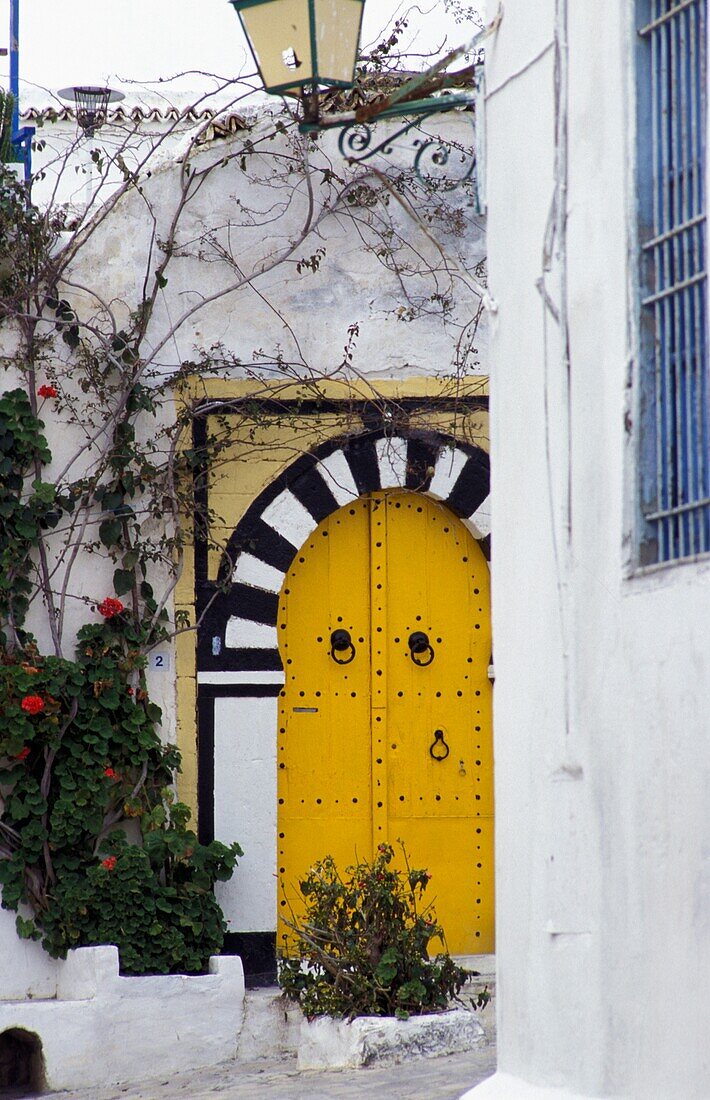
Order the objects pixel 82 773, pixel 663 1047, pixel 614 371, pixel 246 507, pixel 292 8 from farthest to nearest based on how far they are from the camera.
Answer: pixel 246 507, pixel 82 773, pixel 292 8, pixel 614 371, pixel 663 1047

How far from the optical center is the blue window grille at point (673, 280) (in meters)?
3.98

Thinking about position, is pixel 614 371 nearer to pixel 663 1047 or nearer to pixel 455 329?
pixel 663 1047

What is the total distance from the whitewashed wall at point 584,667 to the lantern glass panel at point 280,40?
651 mm

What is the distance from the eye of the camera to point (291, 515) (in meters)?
8.03

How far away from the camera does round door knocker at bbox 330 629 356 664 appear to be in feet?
26.8

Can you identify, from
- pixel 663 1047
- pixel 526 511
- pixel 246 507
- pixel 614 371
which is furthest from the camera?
pixel 246 507

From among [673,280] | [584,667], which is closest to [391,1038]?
[584,667]

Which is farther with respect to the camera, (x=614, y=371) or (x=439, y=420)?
(x=439, y=420)

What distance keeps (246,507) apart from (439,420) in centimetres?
108

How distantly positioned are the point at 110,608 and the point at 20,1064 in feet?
6.92

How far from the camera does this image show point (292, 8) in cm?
518

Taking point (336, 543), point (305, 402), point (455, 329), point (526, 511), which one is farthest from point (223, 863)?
point (526, 511)

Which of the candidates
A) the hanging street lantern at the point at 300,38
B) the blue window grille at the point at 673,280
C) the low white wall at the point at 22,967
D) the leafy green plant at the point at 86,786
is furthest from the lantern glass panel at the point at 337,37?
the low white wall at the point at 22,967

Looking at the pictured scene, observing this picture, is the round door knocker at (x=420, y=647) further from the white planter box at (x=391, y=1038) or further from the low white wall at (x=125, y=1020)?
the white planter box at (x=391, y=1038)
